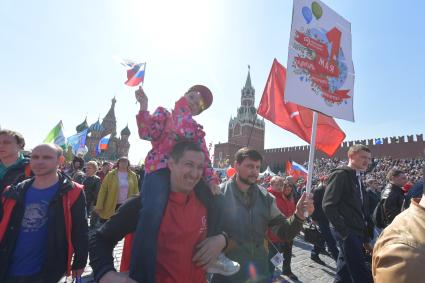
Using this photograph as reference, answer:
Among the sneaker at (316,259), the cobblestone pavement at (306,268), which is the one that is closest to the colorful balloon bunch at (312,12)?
the cobblestone pavement at (306,268)

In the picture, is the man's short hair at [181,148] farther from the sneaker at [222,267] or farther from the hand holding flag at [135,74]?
the hand holding flag at [135,74]

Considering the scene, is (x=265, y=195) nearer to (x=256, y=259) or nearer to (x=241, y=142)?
(x=256, y=259)

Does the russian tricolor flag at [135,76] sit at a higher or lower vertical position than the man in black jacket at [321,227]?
higher

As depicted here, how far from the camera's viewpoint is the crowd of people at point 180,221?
4.56 feet

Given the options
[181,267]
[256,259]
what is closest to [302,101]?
[256,259]

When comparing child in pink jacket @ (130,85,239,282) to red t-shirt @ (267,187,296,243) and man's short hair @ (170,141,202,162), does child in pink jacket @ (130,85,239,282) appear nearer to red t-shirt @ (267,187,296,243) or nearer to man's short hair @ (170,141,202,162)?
man's short hair @ (170,141,202,162)

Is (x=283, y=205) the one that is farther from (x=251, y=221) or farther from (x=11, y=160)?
(x=11, y=160)

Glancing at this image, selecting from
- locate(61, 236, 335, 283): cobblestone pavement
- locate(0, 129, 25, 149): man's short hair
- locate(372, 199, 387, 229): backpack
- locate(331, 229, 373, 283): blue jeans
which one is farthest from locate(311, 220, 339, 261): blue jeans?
locate(0, 129, 25, 149): man's short hair

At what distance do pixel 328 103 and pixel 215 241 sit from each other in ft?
7.88

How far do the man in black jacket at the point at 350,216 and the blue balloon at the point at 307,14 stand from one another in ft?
5.66

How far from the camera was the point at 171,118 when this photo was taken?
1.96 meters

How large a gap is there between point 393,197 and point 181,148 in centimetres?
422

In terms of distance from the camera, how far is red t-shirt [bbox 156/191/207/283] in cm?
156

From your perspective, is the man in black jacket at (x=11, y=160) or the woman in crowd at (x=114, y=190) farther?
Answer: the woman in crowd at (x=114, y=190)
